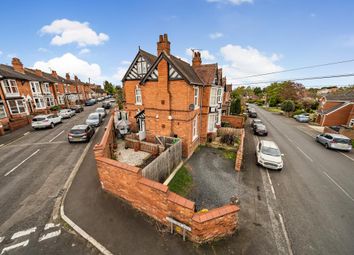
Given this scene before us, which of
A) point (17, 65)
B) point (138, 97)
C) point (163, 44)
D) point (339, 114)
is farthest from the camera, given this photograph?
point (17, 65)

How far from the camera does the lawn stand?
8.30 meters

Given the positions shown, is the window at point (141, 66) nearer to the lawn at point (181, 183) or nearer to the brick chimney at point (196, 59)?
the brick chimney at point (196, 59)

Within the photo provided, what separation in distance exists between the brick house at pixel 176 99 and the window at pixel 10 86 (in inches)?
808

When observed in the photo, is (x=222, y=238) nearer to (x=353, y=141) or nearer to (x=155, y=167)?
(x=155, y=167)

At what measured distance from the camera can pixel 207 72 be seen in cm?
1523

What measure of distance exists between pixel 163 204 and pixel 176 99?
8.20 metres

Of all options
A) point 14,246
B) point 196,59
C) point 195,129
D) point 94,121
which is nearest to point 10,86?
point 94,121

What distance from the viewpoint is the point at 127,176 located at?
6504mm

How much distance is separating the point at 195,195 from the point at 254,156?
801cm

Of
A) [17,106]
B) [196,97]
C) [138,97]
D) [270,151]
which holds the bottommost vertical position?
[270,151]

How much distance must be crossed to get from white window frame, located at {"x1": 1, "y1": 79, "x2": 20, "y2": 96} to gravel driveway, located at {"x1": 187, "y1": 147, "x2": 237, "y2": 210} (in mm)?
28145

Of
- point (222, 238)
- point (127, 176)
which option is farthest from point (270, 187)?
point (127, 176)

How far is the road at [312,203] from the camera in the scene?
556 centimetres

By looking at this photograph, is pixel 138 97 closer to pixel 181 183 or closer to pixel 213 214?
pixel 181 183
